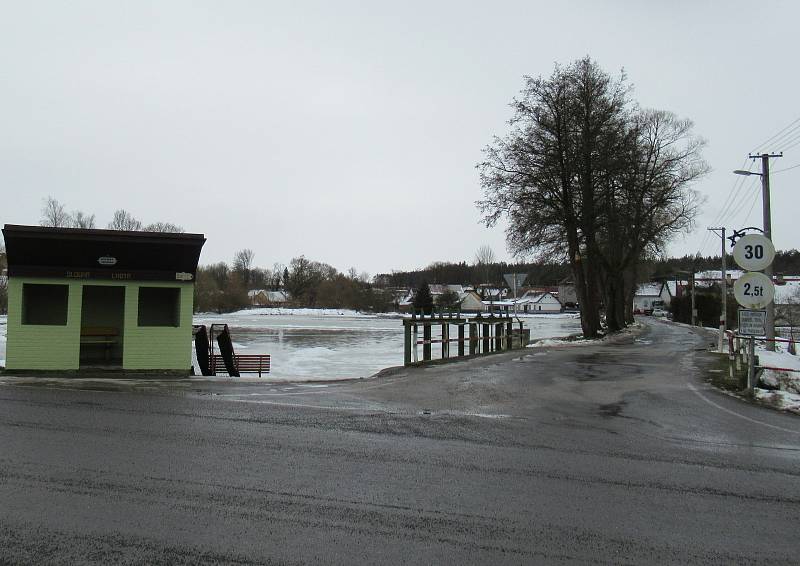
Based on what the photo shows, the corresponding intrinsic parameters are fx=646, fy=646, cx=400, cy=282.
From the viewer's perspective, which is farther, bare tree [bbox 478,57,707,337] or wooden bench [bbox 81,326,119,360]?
bare tree [bbox 478,57,707,337]

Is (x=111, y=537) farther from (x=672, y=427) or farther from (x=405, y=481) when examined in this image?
(x=672, y=427)

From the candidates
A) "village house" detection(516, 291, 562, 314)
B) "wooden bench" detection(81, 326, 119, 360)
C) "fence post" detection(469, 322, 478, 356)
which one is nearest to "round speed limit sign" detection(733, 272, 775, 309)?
"fence post" detection(469, 322, 478, 356)

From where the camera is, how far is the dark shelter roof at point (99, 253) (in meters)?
13.6

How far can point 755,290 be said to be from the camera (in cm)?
1234

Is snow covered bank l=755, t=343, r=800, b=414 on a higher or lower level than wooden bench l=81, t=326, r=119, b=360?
lower

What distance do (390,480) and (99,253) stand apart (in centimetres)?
1068

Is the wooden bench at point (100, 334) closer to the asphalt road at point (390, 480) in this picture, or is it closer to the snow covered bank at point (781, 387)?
the asphalt road at point (390, 480)

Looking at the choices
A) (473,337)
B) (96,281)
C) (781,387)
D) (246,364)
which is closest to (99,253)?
(96,281)

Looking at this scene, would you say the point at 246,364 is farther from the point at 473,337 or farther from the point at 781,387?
the point at 781,387

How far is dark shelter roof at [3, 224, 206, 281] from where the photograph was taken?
13602 millimetres

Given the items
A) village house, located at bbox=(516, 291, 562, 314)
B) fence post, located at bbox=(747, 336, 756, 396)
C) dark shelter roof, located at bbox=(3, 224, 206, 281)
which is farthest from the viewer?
village house, located at bbox=(516, 291, 562, 314)

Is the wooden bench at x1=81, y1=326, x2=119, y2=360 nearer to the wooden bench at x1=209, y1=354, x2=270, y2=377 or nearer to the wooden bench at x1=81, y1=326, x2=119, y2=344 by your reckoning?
the wooden bench at x1=81, y1=326, x2=119, y2=344

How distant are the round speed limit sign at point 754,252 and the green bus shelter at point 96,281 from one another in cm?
1117

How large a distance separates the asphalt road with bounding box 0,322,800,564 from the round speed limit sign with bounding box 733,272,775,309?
2371 mm
